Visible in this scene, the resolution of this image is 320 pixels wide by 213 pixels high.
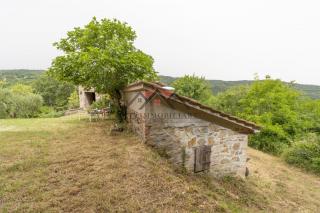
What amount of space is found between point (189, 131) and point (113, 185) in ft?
8.98

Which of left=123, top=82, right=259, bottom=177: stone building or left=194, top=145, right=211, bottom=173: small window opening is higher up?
left=123, top=82, right=259, bottom=177: stone building

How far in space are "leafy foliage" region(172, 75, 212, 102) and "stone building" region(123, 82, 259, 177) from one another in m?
18.7

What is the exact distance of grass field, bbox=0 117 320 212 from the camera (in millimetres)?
3344

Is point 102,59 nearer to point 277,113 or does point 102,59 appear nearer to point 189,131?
point 189,131

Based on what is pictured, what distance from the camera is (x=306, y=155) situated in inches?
428

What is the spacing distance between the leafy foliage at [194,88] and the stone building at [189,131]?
18717 millimetres

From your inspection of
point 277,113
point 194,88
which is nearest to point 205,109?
point 277,113

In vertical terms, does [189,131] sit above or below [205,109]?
below

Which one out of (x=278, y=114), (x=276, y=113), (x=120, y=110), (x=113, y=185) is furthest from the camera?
(x=276, y=113)

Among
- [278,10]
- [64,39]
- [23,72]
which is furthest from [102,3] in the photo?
[23,72]

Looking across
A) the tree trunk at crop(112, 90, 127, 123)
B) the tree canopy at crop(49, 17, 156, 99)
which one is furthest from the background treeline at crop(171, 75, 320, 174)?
the tree canopy at crop(49, 17, 156, 99)

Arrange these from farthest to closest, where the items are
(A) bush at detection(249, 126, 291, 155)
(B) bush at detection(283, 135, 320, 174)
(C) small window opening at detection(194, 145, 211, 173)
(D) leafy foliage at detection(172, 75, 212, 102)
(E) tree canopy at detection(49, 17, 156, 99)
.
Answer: (D) leafy foliage at detection(172, 75, 212, 102), (A) bush at detection(249, 126, 291, 155), (B) bush at detection(283, 135, 320, 174), (E) tree canopy at detection(49, 17, 156, 99), (C) small window opening at detection(194, 145, 211, 173)

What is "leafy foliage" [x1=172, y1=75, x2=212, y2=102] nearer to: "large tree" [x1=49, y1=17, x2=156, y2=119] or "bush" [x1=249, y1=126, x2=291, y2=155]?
"bush" [x1=249, y1=126, x2=291, y2=155]

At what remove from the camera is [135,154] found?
5.02 meters
